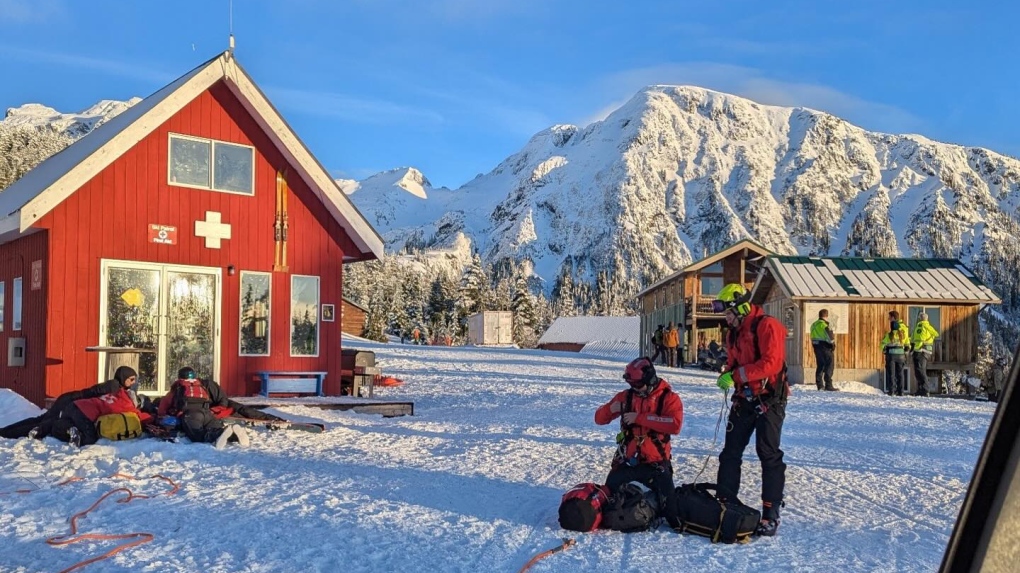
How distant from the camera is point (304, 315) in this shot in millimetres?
15555

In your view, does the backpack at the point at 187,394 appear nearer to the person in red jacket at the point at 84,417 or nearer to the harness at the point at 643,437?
the person in red jacket at the point at 84,417

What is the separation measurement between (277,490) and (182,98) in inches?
350

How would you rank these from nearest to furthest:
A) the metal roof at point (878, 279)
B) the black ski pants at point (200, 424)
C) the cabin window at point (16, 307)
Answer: the black ski pants at point (200, 424) → the cabin window at point (16, 307) → the metal roof at point (878, 279)

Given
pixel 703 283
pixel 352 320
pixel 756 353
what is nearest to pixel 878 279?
pixel 703 283

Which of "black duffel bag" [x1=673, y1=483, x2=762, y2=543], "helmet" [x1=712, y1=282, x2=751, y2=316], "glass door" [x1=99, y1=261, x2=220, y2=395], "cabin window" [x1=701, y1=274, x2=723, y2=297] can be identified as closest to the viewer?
"black duffel bag" [x1=673, y1=483, x2=762, y2=543]

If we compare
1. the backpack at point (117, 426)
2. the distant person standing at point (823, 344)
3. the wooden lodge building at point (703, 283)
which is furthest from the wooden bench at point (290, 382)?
the wooden lodge building at point (703, 283)

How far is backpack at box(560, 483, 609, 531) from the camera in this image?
20.3 feet

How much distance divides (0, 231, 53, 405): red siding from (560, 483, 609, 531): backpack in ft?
32.8

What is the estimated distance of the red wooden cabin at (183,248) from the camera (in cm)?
1322

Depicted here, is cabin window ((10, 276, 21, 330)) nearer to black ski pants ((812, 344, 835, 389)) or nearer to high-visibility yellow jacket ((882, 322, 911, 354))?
black ski pants ((812, 344, 835, 389))

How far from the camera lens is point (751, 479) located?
27.4ft

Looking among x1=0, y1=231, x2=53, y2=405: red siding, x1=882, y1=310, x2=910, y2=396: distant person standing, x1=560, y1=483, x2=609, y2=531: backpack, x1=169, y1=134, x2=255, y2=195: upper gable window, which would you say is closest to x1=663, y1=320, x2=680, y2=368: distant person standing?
x1=882, y1=310, x2=910, y2=396: distant person standing

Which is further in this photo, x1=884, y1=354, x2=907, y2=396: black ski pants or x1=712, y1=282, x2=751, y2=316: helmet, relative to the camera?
x1=884, y1=354, x2=907, y2=396: black ski pants

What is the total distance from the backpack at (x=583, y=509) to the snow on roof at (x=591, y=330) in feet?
221
